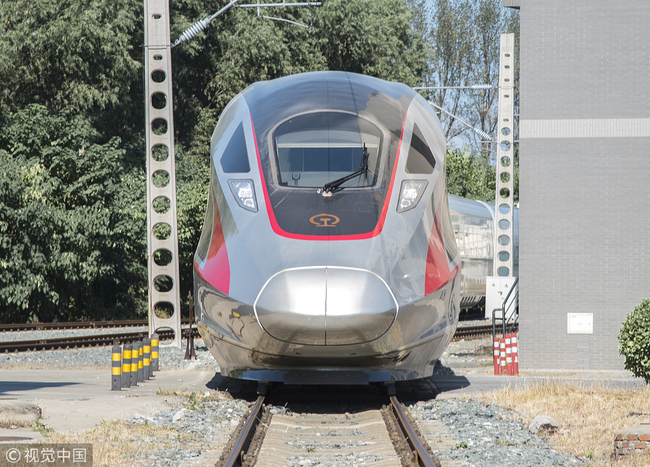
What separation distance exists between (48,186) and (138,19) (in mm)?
11272

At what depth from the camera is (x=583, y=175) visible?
15609 millimetres

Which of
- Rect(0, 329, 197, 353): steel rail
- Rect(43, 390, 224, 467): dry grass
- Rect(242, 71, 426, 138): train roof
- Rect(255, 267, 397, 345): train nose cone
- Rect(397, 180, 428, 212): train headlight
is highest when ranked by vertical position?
Rect(242, 71, 426, 138): train roof

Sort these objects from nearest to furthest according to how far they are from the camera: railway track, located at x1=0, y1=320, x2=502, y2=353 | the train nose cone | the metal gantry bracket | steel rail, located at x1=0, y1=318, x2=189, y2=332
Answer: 1. the train nose cone
2. railway track, located at x1=0, y1=320, x2=502, y2=353
3. steel rail, located at x1=0, y1=318, x2=189, y2=332
4. the metal gantry bracket

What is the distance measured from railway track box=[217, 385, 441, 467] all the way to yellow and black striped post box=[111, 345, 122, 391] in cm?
260

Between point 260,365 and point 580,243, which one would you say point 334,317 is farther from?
point 580,243

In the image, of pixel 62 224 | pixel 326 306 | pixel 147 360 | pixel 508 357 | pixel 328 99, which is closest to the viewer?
pixel 326 306

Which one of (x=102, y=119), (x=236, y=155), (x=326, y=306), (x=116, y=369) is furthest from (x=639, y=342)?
(x=102, y=119)

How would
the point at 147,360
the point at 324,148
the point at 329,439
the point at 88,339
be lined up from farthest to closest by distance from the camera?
the point at 88,339 < the point at 147,360 < the point at 324,148 < the point at 329,439

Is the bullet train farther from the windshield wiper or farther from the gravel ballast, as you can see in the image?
the gravel ballast

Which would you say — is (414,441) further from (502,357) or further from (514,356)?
(502,357)

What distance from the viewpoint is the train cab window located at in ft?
32.2

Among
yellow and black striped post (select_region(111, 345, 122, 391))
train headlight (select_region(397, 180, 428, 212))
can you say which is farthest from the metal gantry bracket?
train headlight (select_region(397, 180, 428, 212))

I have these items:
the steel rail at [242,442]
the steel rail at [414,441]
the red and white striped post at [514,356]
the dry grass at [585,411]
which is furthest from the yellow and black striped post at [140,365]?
the red and white striped post at [514,356]

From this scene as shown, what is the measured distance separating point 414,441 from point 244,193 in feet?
12.0
